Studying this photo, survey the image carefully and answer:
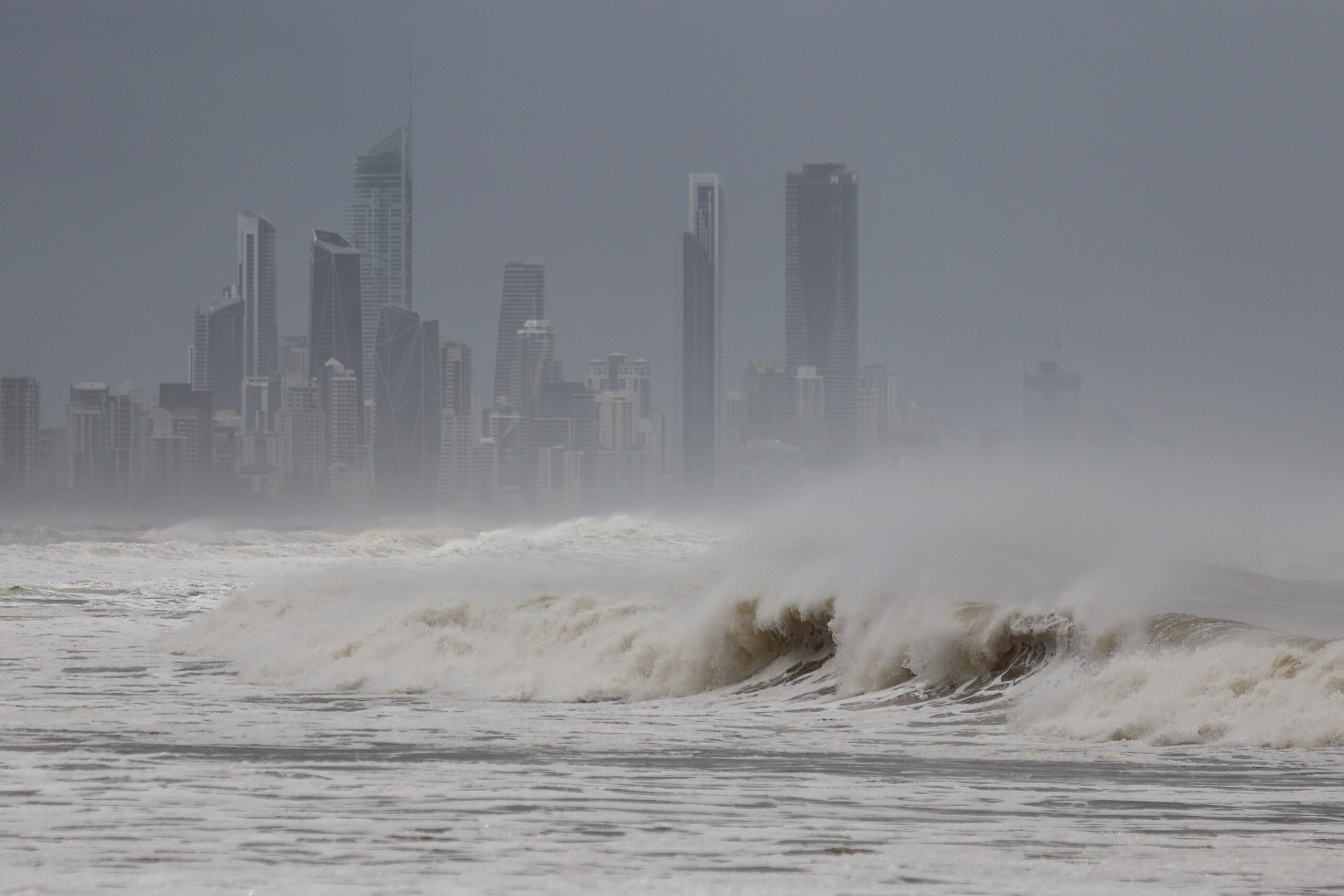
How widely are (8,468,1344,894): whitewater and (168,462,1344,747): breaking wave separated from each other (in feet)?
0.16

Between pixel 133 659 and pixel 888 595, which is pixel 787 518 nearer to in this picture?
pixel 888 595

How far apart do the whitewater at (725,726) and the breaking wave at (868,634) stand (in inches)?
2.0

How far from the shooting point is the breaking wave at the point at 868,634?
13.6m

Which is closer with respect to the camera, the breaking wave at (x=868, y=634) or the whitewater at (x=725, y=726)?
the whitewater at (x=725, y=726)

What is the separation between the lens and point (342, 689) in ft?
62.4

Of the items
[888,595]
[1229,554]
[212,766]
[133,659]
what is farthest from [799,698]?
[1229,554]

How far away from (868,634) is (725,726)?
11.5 feet

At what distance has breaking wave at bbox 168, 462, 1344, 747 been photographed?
13.6 metres

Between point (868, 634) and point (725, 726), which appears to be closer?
point (725, 726)

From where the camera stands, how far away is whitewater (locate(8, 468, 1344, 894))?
8.43 metres

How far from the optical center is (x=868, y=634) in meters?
17.9

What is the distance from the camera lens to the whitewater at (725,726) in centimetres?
843

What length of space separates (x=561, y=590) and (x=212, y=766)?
14111 mm

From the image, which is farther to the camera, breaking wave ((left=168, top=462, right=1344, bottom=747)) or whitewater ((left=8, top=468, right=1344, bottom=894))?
breaking wave ((left=168, top=462, right=1344, bottom=747))
